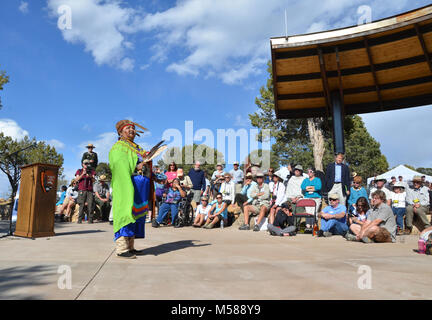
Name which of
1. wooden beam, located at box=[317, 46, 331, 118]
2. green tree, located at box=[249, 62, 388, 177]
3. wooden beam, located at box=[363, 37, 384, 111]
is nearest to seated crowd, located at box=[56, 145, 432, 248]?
wooden beam, located at box=[317, 46, 331, 118]

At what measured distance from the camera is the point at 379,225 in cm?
662

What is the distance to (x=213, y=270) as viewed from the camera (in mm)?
3562

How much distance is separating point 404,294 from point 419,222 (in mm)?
7634

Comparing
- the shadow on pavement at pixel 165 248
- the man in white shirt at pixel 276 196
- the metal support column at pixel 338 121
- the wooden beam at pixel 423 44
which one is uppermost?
Result: the wooden beam at pixel 423 44

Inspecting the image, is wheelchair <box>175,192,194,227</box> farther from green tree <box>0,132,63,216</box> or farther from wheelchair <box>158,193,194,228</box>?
green tree <box>0,132,63,216</box>

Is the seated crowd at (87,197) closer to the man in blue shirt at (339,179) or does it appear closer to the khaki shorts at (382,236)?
the man in blue shirt at (339,179)

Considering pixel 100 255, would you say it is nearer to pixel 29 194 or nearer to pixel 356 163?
pixel 29 194

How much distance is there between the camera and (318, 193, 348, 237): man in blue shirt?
768cm

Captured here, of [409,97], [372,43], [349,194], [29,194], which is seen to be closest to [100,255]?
[29,194]

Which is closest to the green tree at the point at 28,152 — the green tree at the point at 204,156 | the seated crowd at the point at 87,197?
the green tree at the point at 204,156

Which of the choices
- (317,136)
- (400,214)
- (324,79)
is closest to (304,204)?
(400,214)

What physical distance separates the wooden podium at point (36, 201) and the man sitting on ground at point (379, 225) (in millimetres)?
6235

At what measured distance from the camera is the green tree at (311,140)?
65.5 ft

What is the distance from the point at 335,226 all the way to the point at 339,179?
4.69 ft
